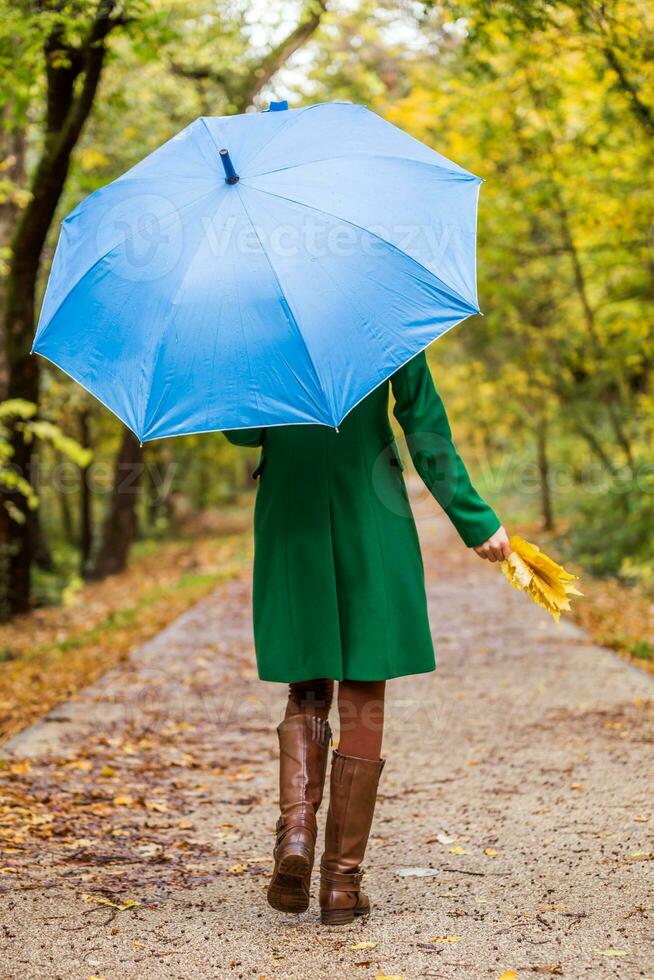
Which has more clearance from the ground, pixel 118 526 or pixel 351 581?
pixel 351 581

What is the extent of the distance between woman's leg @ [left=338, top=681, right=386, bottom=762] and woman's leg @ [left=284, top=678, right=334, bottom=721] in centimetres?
10

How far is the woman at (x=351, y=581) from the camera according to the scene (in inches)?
125

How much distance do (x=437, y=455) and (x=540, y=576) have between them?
0.49 meters

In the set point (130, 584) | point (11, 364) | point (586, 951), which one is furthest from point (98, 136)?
point (586, 951)

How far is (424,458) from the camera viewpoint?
3191 mm

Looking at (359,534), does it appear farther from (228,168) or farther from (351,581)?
(228,168)

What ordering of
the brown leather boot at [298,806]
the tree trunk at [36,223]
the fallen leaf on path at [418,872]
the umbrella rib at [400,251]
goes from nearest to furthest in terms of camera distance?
the umbrella rib at [400,251] → the brown leather boot at [298,806] → the fallen leaf on path at [418,872] → the tree trunk at [36,223]

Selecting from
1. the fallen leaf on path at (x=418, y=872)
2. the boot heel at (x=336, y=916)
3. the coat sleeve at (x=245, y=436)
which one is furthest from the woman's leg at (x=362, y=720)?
the coat sleeve at (x=245, y=436)

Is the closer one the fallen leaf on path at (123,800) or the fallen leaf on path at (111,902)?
the fallen leaf on path at (111,902)

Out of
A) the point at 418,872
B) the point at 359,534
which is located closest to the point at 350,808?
the point at 418,872

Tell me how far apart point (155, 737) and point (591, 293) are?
9.06 m

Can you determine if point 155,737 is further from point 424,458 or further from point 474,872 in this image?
point 424,458

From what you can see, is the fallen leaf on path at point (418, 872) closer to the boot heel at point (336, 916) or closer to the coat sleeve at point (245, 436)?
the boot heel at point (336, 916)

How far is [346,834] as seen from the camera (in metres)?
3.19
